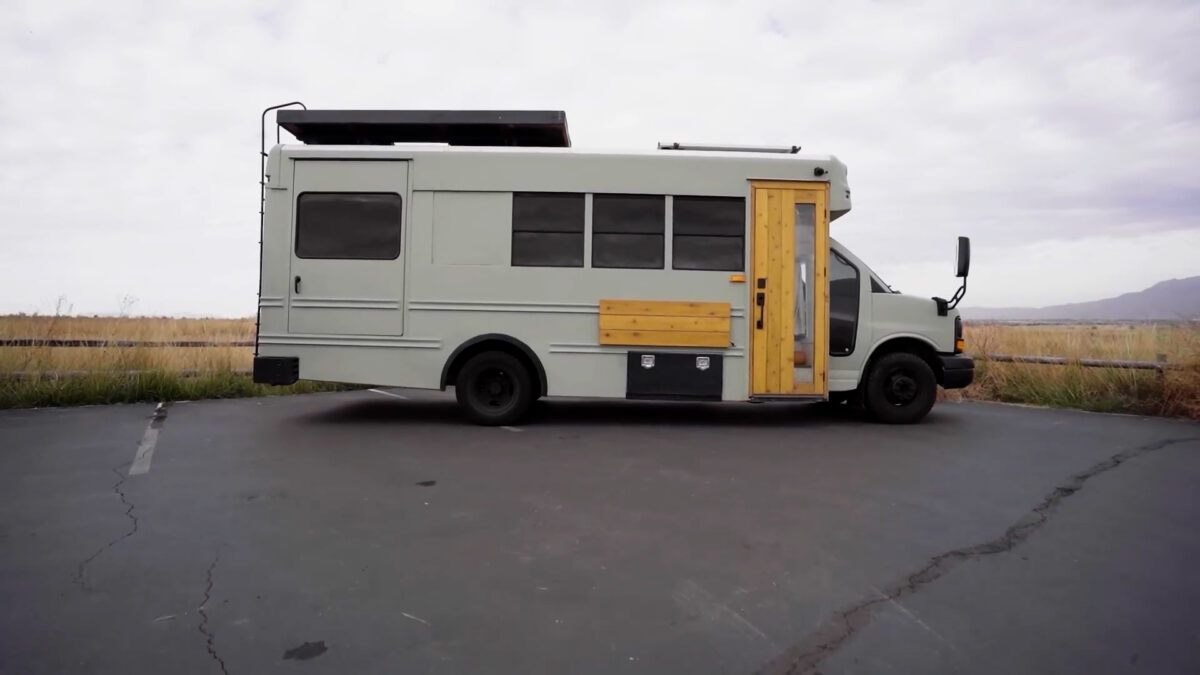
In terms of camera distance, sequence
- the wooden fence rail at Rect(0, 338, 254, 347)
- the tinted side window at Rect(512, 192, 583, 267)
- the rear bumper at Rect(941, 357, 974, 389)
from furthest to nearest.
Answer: the wooden fence rail at Rect(0, 338, 254, 347), the rear bumper at Rect(941, 357, 974, 389), the tinted side window at Rect(512, 192, 583, 267)

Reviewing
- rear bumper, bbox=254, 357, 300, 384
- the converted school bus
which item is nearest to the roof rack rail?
the converted school bus

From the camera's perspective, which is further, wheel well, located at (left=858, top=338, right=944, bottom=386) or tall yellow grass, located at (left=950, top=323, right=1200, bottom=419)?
tall yellow grass, located at (left=950, top=323, right=1200, bottom=419)

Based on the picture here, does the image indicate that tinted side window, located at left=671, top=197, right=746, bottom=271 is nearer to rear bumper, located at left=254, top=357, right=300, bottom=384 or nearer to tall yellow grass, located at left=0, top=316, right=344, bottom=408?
rear bumper, located at left=254, top=357, right=300, bottom=384

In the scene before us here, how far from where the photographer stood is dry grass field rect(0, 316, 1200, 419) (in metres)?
8.55

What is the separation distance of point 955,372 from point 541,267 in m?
4.64

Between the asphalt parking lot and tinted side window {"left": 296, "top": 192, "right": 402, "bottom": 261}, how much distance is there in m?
2.02

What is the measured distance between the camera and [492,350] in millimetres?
7184

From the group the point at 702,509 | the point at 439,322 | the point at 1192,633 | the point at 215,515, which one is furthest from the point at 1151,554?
the point at 439,322

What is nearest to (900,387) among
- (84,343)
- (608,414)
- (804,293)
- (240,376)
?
(804,293)

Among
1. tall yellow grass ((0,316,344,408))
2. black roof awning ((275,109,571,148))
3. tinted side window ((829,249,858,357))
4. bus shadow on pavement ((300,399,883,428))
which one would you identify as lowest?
bus shadow on pavement ((300,399,883,428))

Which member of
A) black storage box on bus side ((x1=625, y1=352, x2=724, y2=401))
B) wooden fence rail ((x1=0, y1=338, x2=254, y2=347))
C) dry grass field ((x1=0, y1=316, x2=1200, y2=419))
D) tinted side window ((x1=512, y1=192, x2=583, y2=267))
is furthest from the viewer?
wooden fence rail ((x1=0, y1=338, x2=254, y2=347))

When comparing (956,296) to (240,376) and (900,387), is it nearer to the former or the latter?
(900,387)

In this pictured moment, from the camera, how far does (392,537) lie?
3666 mm

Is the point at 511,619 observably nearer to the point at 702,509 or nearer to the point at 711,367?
the point at 702,509
